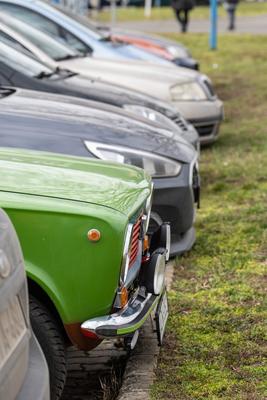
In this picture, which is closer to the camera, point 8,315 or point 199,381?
point 8,315

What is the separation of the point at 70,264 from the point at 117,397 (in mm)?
889

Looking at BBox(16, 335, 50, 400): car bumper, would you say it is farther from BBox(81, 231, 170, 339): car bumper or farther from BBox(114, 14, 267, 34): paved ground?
BBox(114, 14, 267, 34): paved ground

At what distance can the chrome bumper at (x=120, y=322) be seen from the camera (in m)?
4.04

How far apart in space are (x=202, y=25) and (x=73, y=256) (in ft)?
89.0

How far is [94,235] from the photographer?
3.97 metres

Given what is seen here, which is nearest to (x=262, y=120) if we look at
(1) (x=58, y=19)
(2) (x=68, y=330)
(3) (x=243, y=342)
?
(1) (x=58, y=19)

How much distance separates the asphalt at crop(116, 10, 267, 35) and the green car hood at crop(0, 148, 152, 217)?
2129 centimetres

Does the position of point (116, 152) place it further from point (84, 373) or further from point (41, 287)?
point (41, 287)

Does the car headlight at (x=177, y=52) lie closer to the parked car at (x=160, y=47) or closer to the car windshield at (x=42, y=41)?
the parked car at (x=160, y=47)

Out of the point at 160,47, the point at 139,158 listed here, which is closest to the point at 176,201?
the point at 139,158

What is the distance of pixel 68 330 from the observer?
409 centimetres

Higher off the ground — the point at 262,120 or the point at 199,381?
the point at 199,381

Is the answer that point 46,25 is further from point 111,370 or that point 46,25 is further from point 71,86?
point 111,370

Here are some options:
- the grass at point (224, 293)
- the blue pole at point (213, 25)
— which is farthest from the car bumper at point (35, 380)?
the blue pole at point (213, 25)
